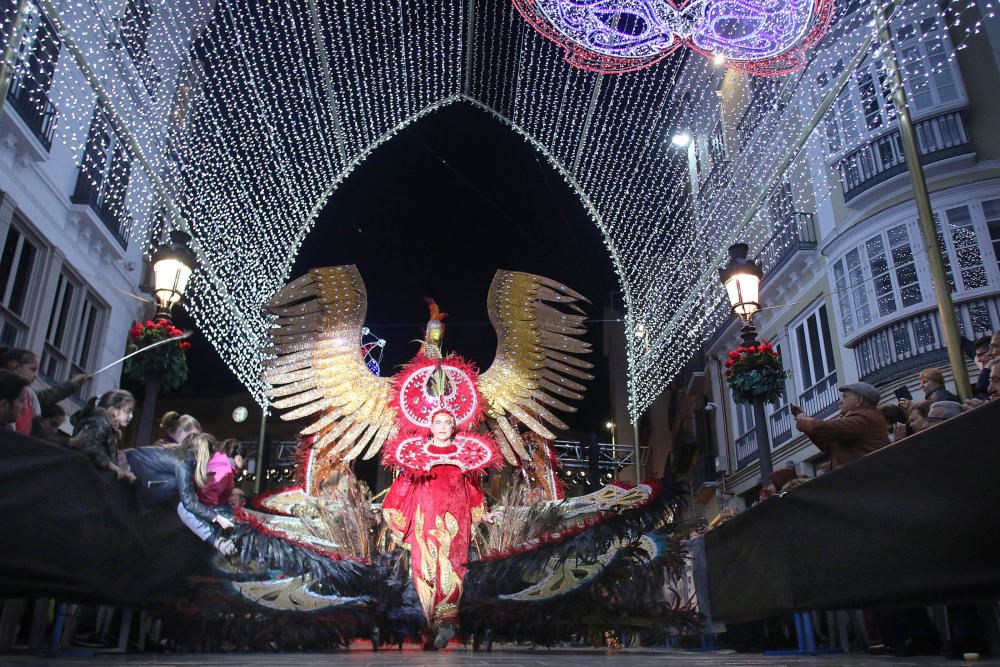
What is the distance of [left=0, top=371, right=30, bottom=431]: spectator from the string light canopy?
484 cm

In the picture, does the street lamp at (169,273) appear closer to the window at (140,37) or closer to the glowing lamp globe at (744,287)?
the glowing lamp globe at (744,287)

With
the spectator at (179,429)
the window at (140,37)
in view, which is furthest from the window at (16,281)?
the spectator at (179,429)

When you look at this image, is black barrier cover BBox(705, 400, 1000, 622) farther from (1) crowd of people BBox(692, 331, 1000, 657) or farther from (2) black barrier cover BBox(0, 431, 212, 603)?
(2) black barrier cover BBox(0, 431, 212, 603)

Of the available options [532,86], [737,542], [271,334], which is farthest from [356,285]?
[737,542]

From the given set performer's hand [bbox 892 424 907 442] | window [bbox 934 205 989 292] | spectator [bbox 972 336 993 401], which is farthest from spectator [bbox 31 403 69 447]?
window [bbox 934 205 989 292]

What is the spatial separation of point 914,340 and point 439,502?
931 centimetres

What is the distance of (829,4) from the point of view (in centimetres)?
952

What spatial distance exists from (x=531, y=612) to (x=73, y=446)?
4.09 metres

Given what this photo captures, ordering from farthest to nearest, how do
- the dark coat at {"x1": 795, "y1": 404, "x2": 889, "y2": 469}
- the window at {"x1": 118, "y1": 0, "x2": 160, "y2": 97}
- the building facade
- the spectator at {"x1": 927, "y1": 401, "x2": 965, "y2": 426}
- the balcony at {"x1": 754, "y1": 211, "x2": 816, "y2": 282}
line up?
the balcony at {"x1": 754, "y1": 211, "x2": 816, "y2": 282} → the window at {"x1": 118, "y1": 0, "x2": 160, "y2": 97} → the building facade → the dark coat at {"x1": 795, "y1": 404, "x2": 889, "y2": 469} → the spectator at {"x1": 927, "y1": 401, "x2": 965, "y2": 426}

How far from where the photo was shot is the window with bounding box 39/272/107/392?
14.0 meters

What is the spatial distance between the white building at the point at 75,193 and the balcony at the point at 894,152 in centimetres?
1323

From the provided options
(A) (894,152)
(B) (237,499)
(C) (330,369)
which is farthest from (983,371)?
(A) (894,152)

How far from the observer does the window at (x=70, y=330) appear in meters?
14.0

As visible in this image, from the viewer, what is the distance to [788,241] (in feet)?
55.5
